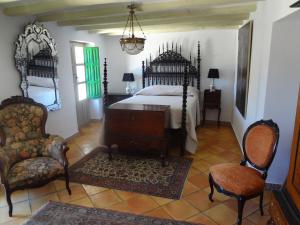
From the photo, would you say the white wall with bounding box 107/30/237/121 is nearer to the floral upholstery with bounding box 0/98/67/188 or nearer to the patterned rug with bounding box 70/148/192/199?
the patterned rug with bounding box 70/148/192/199

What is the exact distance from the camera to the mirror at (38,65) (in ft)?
11.2

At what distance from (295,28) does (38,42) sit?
3542mm

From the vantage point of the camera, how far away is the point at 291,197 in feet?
4.94

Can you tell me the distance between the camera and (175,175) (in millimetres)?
3197

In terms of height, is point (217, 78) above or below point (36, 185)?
above

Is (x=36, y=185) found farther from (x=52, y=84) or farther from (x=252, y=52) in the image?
(x=252, y=52)

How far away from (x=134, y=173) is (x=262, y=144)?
5.70 ft

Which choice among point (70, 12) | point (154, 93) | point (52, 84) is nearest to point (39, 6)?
point (70, 12)

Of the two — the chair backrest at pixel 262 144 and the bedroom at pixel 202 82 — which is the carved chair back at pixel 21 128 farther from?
the chair backrest at pixel 262 144

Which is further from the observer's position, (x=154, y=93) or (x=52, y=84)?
(x=154, y=93)

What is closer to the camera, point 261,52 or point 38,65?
point 261,52

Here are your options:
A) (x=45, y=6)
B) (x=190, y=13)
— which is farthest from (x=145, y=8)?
(x=45, y=6)

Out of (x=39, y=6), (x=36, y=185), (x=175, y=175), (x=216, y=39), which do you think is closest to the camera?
(x=36, y=185)

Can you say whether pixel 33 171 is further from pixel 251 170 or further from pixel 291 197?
pixel 291 197
